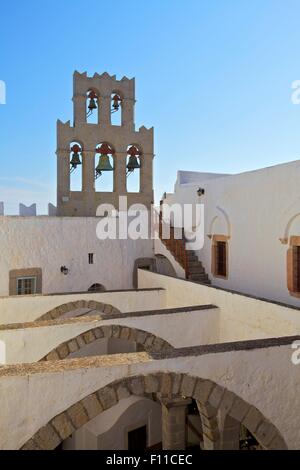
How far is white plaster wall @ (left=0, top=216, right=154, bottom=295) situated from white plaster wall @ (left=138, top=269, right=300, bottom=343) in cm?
293

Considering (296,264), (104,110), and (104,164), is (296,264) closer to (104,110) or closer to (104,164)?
(104,164)

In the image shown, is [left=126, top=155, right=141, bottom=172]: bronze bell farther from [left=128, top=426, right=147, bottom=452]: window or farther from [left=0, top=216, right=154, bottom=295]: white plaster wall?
[left=128, top=426, right=147, bottom=452]: window

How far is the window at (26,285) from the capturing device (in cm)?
1108

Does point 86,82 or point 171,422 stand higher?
point 86,82

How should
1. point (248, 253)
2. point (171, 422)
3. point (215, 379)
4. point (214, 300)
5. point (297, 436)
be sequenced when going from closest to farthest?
point (215, 379) → point (297, 436) → point (214, 300) → point (171, 422) → point (248, 253)

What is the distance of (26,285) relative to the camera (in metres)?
11.2

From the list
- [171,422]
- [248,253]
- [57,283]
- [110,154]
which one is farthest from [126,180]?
[171,422]

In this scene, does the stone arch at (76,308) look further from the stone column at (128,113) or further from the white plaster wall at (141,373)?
the stone column at (128,113)

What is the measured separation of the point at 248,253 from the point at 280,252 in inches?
46.1

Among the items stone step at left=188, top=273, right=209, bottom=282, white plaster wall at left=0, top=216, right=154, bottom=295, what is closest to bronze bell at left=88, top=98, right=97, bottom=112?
white plaster wall at left=0, top=216, right=154, bottom=295

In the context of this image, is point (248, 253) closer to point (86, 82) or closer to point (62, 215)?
point (62, 215)

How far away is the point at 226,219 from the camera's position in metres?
11.1

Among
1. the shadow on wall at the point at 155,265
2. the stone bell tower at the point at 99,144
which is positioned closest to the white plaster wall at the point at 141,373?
the shadow on wall at the point at 155,265
